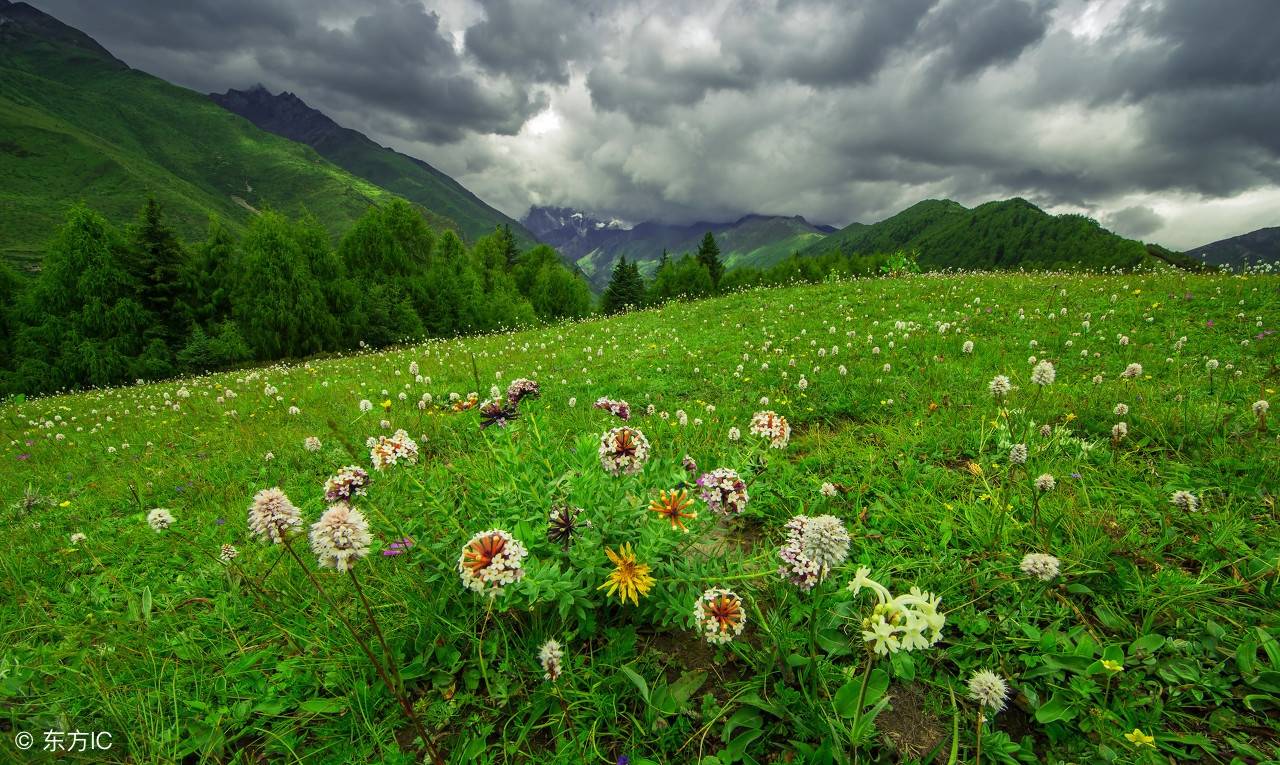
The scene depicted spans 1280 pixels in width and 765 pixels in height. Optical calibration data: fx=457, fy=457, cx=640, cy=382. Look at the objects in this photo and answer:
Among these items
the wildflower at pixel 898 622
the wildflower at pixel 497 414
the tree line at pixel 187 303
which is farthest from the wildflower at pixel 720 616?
the tree line at pixel 187 303

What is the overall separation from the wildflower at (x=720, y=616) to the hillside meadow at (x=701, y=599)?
0.02 metres

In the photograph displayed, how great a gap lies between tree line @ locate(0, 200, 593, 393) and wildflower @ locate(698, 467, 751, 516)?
24.6 metres

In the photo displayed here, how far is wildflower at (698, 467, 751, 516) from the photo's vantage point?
2.62 m

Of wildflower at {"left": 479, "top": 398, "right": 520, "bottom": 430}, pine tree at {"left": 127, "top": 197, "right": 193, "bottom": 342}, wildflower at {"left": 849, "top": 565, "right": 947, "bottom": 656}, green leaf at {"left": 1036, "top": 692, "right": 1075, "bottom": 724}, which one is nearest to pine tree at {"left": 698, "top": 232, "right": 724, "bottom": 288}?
pine tree at {"left": 127, "top": 197, "right": 193, "bottom": 342}

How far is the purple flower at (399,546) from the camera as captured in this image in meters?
2.84

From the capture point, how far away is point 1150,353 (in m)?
6.93

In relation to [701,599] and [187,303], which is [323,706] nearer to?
[701,599]

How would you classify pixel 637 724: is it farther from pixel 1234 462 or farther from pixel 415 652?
pixel 1234 462

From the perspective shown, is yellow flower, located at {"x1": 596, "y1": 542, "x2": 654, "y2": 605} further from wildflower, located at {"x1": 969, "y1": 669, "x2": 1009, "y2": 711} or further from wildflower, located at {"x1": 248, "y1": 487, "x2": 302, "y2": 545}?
wildflower, located at {"x1": 248, "y1": 487, "x2": 302, "y2": 545}

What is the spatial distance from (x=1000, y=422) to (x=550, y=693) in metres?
5.02

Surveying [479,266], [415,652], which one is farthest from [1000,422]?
[479,266]

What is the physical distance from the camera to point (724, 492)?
267 centimetres

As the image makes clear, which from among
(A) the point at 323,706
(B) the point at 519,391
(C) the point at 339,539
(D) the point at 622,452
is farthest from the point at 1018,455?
(A) the point at 323,706

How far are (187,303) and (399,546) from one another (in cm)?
4305
